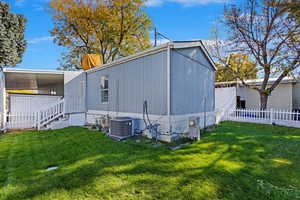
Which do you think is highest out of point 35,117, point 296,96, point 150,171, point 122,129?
point 296,96

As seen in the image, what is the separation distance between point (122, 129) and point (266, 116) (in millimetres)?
7975

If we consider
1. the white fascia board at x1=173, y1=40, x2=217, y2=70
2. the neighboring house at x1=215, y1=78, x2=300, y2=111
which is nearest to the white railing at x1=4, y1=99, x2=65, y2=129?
the white fascia board at x1=173, y1=40, x2=217, y2=70

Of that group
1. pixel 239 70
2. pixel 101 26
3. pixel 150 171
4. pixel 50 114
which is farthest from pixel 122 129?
pixel 239 70

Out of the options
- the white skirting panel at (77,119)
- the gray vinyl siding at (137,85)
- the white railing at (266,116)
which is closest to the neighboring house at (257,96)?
the white railing at (266,116)

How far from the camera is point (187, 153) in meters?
4.25

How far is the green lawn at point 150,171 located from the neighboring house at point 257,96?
7249 millimetres

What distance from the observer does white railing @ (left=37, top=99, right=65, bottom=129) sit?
7.89m

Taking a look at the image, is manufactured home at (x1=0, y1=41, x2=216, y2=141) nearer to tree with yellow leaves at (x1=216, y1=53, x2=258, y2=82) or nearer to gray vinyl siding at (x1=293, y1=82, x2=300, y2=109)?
tree with yellow leaves at (x1=216, y1=53, x2=258, y2=82)

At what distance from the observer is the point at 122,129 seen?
571cm

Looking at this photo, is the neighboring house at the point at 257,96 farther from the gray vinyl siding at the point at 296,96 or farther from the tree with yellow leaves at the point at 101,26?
the tree with yellow leaves at the point at 101,26

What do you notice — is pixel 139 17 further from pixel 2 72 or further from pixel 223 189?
pixel 223 189

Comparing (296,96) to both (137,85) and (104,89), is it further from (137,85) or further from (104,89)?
(104,89)

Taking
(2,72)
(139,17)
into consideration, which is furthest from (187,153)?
(139,17)

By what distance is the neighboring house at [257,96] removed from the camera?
11258 mm
